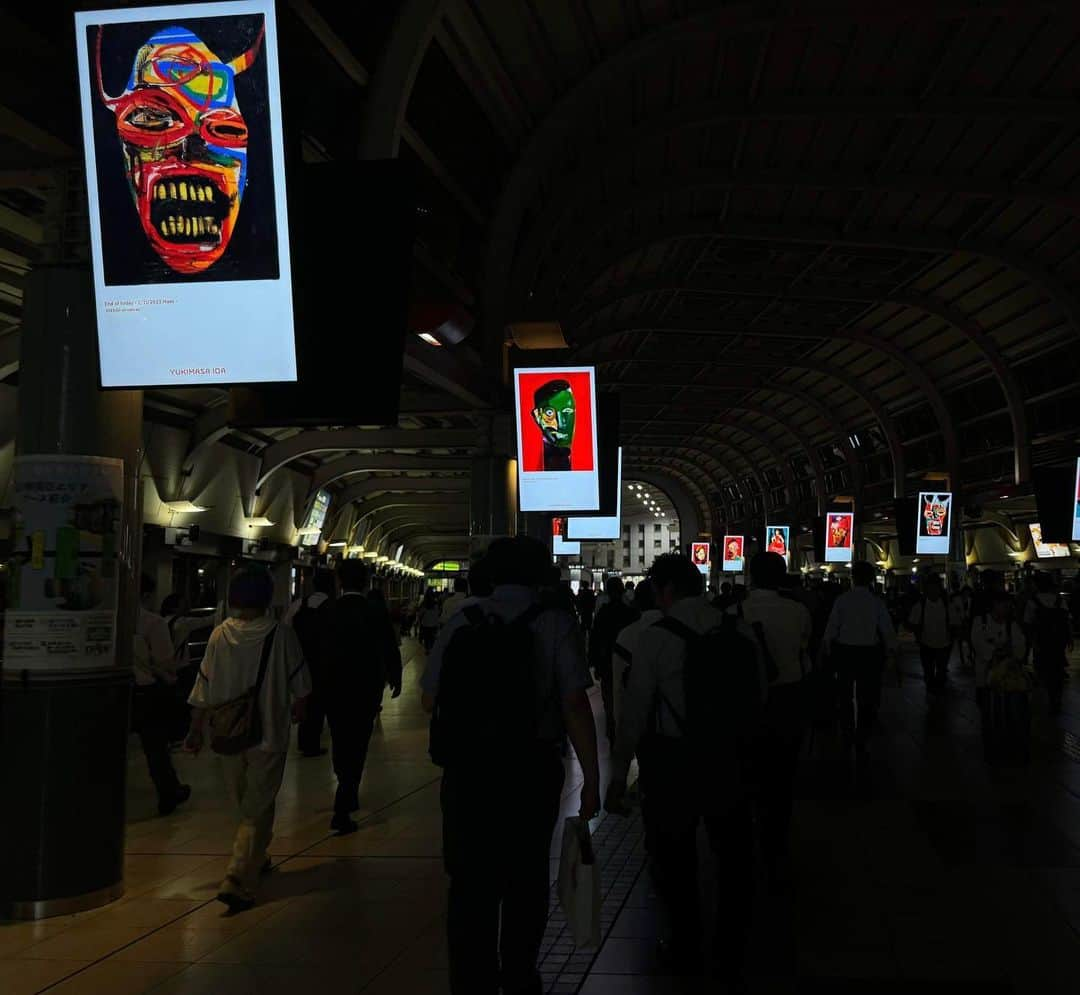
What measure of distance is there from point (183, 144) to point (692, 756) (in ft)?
12.5

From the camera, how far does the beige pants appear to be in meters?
5.78

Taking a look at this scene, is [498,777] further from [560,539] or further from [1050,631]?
[560,539]

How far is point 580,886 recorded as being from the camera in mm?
3816

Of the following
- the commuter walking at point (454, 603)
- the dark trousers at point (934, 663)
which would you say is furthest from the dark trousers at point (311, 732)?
the dark trousers at point (934, 663)

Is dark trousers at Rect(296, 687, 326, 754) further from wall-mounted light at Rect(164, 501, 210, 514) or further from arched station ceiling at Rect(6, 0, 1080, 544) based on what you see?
wall-mounted light at Rect(164, 501, 210, 514)

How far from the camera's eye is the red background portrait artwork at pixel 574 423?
15094mm

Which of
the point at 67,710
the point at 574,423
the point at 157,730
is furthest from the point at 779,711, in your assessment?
the point at 574,423

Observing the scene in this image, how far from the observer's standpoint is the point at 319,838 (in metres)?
7.48

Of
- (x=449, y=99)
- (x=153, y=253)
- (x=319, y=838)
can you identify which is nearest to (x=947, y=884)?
(x=319, y=838)

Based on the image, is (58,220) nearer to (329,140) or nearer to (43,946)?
(43,946)

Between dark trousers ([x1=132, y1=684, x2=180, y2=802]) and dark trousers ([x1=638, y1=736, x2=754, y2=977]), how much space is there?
5.02 m

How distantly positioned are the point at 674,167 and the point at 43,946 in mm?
22275

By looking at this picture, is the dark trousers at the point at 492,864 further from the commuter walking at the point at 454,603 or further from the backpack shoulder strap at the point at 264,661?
the backpack shoulder strap at the point at 264,661

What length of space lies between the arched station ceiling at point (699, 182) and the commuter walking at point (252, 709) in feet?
8.84
